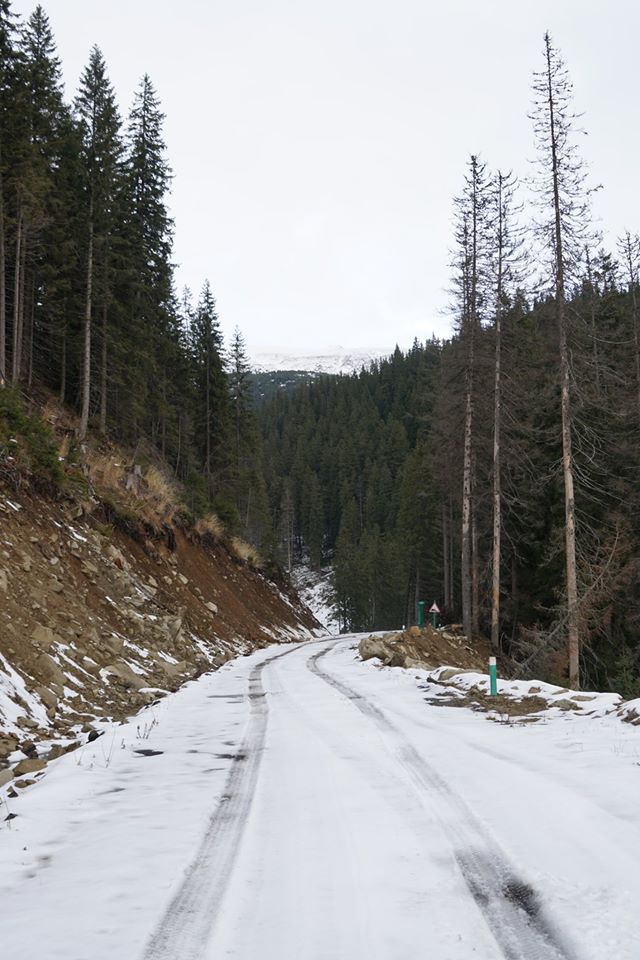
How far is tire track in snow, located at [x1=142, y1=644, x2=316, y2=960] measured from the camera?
309 cm

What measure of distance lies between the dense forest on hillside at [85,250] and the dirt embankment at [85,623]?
759 cm

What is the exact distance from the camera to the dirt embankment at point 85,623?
8555 millimetres

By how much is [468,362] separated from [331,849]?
22.9 metres

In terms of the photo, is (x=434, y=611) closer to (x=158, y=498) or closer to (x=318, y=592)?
(x=158, y=498)

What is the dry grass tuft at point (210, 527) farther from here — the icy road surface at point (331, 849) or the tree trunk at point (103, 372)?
the icy road surface at point (331, 849)

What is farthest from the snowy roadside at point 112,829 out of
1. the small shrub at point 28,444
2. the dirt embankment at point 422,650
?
the dirt embankment at point 422,650

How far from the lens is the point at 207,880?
3844 mm

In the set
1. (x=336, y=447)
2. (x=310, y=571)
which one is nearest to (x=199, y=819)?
(x=310, y=571)

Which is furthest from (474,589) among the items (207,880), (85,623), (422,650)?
(207,880)

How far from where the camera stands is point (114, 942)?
3104mm

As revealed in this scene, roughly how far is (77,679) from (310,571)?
98.6m

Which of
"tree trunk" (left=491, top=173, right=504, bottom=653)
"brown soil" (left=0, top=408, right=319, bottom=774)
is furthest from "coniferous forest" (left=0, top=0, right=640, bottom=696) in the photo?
"brown soil" (left=0, top=408, right=319, bottom=774)

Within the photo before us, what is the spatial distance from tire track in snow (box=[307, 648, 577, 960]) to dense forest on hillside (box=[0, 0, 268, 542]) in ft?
68.2

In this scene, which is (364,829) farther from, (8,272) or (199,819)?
(8,272)
